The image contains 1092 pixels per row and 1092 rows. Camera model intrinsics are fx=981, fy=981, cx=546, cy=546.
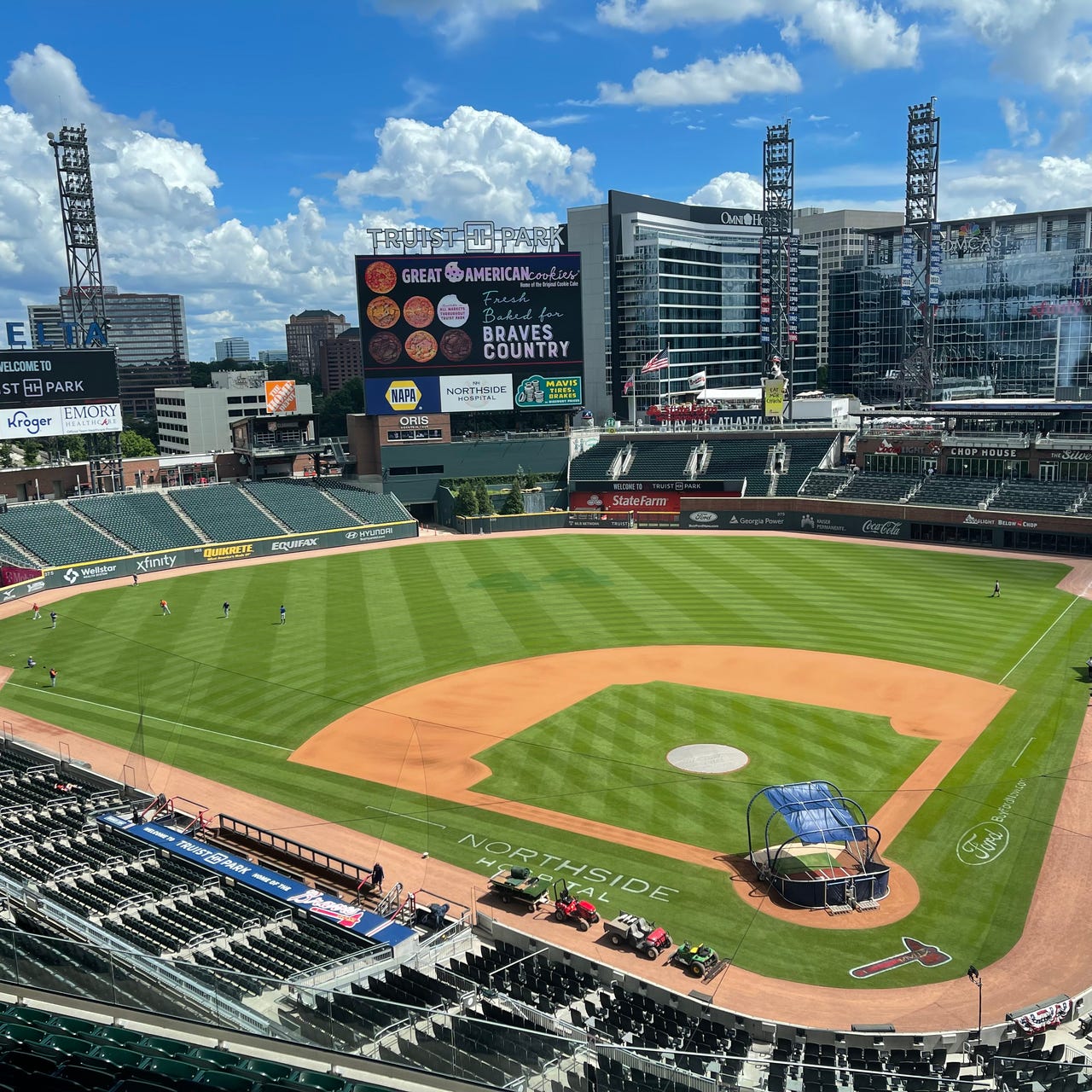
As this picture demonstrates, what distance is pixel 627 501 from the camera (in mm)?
92562

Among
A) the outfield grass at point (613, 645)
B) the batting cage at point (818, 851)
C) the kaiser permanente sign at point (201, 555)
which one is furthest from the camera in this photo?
the kaiser permanente sign at point (201, 555)

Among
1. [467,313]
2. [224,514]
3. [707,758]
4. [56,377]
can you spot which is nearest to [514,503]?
[467,313]

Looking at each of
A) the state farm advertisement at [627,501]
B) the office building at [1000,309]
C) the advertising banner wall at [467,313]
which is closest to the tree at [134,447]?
the advertising banner wall at [467,313]

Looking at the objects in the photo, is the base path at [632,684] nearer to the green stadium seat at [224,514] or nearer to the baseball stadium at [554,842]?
the baseball stadium at [554,842]

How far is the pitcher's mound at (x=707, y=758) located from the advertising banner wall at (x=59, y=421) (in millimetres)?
58931

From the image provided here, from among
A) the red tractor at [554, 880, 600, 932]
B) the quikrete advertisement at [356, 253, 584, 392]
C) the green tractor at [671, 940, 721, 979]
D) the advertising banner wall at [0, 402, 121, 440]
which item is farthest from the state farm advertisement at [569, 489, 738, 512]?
the green tractor at [671, 940, 721, 979]

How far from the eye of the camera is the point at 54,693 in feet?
142

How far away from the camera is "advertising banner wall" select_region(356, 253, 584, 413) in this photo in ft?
285

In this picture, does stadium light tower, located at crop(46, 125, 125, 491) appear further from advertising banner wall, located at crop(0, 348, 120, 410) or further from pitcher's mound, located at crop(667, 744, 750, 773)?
pitcher's mound, located at crop(667, 744, 750, 773)

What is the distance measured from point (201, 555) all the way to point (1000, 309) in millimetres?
106746

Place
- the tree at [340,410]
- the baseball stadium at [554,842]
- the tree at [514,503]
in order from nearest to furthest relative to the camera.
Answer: the baseball stadium at [554,842] < the tree at [514,503] < the tree at [340,410]

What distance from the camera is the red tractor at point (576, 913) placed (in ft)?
80.6

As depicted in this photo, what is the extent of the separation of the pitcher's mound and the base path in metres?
0.88

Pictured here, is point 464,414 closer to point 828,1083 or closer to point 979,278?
point 979,278
